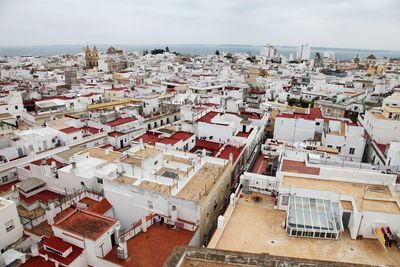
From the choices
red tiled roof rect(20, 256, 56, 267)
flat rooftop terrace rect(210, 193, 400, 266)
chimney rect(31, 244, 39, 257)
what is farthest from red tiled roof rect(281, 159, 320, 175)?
chimney rect(31, 244, 39, 257)

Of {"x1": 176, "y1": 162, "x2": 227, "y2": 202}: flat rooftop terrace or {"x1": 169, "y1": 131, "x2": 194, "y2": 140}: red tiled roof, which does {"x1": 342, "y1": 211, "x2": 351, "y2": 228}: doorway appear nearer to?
{"x1": 176, "y1": 162, "x2": 227, "y2": 202}: flat rooftop terrace

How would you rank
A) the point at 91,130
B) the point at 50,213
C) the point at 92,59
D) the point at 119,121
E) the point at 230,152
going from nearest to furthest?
the point at 50,213, the point at 230,152, the point at 91,130, the point at 119,121, the point at 92,59

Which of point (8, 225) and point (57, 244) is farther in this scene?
point (8, 225)

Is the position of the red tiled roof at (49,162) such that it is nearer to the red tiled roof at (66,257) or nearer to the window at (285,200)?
the red tiled roof at (66,257)

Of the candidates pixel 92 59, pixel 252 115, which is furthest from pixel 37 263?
pixel 92 59

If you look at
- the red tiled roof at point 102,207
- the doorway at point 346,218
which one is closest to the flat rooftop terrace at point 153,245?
the red tiled roof at point 102,207

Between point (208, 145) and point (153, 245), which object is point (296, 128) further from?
point (153, 245)
